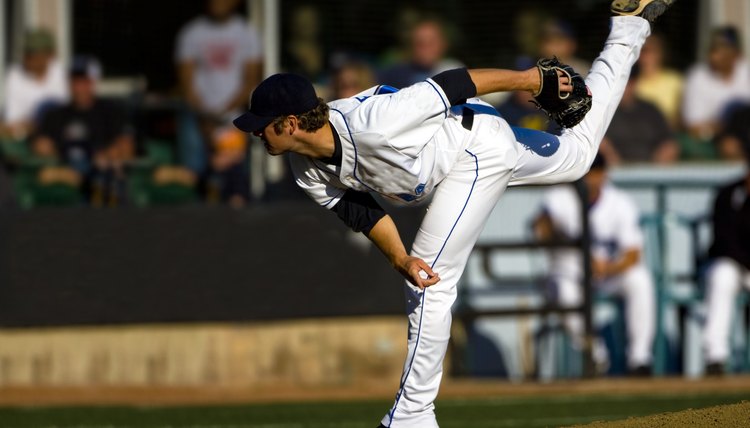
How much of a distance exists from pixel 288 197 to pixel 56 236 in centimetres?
205

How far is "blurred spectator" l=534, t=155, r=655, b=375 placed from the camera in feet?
39.0

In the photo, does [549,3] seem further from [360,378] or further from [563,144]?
[563,144]

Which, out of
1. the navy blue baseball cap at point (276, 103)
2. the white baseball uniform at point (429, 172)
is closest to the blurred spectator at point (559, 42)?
the white baseball uniform at point (429, 172)

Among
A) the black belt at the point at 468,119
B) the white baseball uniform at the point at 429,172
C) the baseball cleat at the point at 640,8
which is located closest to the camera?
the white baseball uniform at the point at 429,172

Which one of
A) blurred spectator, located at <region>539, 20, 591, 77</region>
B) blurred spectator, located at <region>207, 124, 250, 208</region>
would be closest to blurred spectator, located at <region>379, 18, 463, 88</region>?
blurred spectator, located at <region>539, 20, 591, 77</region>

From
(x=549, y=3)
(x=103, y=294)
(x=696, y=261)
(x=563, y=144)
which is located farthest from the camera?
(x=549, y=3)

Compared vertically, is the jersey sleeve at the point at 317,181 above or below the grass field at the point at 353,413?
above

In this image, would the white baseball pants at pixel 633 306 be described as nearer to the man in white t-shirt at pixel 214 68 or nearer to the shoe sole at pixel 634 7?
the man in white t-shirt at pixel 214 68

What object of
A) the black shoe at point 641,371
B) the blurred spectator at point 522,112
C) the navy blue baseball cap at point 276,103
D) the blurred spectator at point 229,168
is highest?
the navy blue baseball cap at point 276,103

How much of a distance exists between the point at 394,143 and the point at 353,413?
3.94 meters

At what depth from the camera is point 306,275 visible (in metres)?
11.9

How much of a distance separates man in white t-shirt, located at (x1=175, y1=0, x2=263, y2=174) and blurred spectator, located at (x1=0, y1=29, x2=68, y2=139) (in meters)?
1.09

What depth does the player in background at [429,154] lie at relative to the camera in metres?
6.58

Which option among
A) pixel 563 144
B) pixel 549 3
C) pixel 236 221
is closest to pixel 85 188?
pixel 236 221
